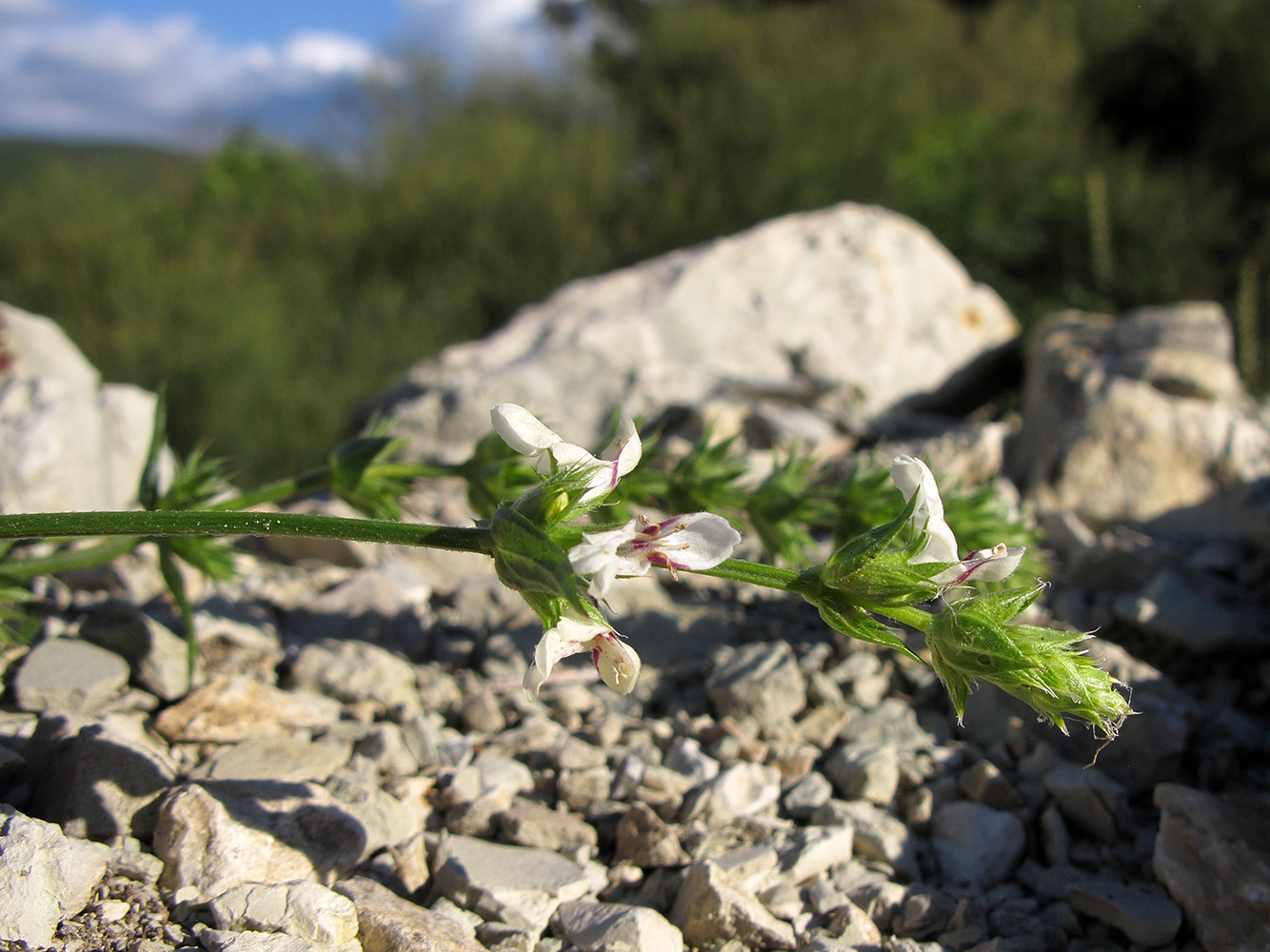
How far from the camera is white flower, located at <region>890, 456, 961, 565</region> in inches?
43.3

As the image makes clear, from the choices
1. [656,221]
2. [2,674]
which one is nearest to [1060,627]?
[2,674]

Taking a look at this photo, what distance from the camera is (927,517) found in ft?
3.62

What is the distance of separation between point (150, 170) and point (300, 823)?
9.17 m

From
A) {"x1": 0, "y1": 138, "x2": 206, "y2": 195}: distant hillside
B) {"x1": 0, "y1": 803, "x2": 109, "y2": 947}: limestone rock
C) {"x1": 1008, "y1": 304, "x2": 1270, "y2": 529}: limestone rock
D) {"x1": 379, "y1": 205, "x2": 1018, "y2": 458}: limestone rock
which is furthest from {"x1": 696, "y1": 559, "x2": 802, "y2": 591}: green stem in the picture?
{"x1": 0, "y1": 138, "x2": 206, "y2": 195}: distant hillside

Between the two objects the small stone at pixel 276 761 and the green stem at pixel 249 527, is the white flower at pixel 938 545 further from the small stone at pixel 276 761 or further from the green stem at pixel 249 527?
the small stone at pixel 276 761

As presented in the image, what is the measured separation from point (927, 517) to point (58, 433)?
2.21 m

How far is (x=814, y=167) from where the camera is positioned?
24.3ft

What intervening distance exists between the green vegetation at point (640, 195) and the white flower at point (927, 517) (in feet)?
12.5

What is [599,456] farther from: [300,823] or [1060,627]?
[1060,627]

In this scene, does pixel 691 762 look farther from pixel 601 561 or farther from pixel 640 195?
pixel 640 195

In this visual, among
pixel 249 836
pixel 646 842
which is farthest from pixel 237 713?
pixel 646 842

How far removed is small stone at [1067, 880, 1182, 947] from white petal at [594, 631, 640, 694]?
945mm

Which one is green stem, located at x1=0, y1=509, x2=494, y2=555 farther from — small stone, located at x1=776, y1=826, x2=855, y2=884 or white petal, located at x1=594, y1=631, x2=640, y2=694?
small stone, located at x1=776, y1=826, x2=855, y2=884

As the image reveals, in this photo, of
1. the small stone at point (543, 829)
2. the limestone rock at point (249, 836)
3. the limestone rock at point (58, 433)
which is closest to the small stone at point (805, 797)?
the small stone at point (543, 829)
